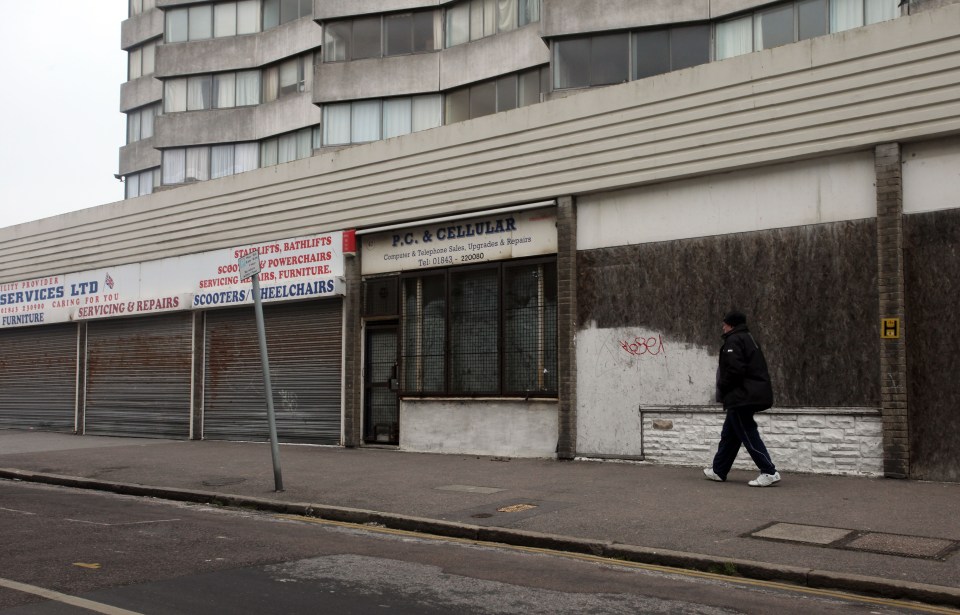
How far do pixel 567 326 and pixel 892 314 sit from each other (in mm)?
4651

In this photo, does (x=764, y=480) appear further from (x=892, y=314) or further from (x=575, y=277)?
(x=575, y=277)

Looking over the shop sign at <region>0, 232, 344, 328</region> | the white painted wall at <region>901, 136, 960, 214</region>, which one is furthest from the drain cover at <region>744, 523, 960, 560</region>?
the shop sign at <region>0, 232, 344, 328</region>

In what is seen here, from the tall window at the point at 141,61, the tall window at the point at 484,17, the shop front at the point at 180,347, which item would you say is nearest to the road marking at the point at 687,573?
the shop front at the point at 180,347

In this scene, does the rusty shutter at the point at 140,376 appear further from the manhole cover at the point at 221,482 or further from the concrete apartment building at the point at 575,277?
the manhole cover at the point at 221,482

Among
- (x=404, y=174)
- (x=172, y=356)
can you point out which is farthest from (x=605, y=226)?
(x=172, y=356)

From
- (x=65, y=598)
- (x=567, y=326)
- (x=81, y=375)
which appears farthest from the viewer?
(x=81, y=375)

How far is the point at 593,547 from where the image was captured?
7.86m

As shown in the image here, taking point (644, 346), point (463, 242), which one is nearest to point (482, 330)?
point (463, 242)

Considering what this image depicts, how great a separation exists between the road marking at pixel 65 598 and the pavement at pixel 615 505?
3.55m

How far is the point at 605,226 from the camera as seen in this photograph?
14000 mm

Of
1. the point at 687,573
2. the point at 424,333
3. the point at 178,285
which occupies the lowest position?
the point at 687,573

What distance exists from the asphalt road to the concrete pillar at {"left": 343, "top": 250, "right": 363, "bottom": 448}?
752 cm

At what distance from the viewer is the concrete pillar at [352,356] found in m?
16.8

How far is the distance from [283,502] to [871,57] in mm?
8773
